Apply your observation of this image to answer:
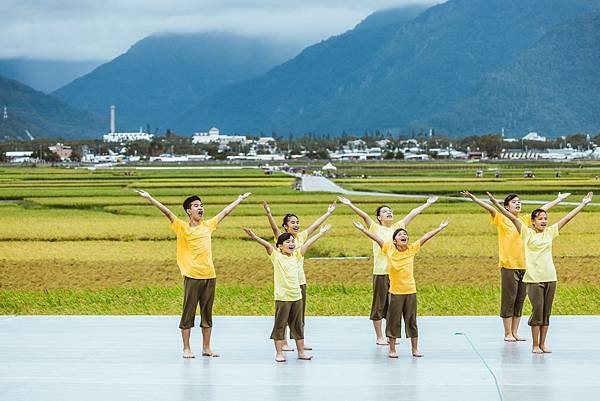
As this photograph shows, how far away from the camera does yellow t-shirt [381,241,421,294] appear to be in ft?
37.2

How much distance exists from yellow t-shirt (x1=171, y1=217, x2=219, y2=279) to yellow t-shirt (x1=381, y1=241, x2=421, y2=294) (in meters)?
1.85

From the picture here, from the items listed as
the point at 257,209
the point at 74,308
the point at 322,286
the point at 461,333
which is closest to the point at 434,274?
the point at 322,286

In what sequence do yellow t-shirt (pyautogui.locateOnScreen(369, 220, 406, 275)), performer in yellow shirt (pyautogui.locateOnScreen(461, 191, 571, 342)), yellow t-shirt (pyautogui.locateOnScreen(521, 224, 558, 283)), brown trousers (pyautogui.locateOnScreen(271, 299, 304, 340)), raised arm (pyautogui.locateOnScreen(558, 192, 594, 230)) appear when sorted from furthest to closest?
1. performer in yellow shirt (pyautogui.locateOnScreen(461, 191, 571, 342))
2. yellow t-shirt (pyautogui.locateOnScreen(369, 220, 406, 275))
3. raised arm (pyautogui.locateOnScreen(558, 192, 594, 230))
4. yellow t-shirt (pyautogui.locateOnScreen(521, 224, 558, 283))
5. brown trousers (pyautogui.locateOnScreen(271, 299, 304, 340))

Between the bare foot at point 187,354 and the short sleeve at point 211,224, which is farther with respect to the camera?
the short sleeve at point 211,224

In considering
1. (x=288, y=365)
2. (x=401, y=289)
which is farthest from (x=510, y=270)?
(x=288, y=365)

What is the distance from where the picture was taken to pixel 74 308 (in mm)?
17328

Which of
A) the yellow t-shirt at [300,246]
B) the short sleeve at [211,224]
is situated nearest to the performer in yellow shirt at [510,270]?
the yellow t-shirt at [300,246]

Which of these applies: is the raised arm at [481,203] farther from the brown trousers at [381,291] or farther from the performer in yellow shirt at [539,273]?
the brown trousers at [381,291]

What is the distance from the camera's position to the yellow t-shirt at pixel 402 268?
11.3m

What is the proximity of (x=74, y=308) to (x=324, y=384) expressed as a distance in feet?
27.3

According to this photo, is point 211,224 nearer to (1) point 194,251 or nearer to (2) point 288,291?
(1) point 194,251

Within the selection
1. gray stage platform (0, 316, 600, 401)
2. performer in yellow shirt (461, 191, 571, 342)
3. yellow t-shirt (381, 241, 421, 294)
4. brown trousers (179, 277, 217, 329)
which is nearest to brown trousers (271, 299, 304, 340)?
gray stage platform (0, 316, 600, 401)

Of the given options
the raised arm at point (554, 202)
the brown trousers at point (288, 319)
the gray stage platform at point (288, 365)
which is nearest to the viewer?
the gray stage platform at point (288, 365)

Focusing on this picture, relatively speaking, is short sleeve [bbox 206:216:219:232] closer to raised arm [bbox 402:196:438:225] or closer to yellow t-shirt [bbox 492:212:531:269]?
raised arm [bbox 402:196:438:225]
